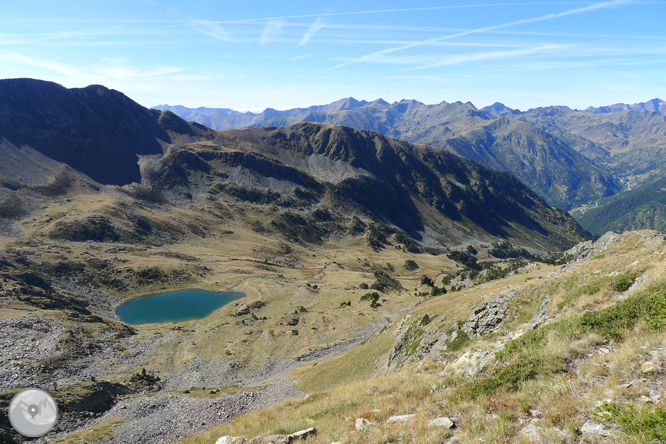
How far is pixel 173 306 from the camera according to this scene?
3991 inches

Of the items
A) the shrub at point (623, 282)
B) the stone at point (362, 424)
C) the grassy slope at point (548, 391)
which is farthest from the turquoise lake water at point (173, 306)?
the shrub at point (623, 282)

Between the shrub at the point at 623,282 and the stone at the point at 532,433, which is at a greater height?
the shrub at the point at 623,282

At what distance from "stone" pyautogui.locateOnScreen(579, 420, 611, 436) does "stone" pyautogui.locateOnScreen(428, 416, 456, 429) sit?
11.0 feet

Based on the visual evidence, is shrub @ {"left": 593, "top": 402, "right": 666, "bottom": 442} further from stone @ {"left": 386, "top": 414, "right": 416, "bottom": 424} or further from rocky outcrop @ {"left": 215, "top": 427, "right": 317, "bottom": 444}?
rocky outcrop @ {"left": 215, "top": 427, "right": 317, "bottom": 444}

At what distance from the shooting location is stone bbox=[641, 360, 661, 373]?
8366 millimetres

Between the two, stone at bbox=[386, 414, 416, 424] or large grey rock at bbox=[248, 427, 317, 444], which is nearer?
stone at bbox=[386, 414, 416, 424]

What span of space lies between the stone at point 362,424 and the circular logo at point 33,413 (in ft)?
118

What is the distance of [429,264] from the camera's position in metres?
188

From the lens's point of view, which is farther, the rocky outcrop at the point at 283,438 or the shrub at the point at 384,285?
the shrub at the point at 384,285

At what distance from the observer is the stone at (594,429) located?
6.94 meters

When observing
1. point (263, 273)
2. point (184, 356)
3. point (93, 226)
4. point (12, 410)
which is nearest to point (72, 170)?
point (93, 226)

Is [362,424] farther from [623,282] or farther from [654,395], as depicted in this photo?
[623,282]

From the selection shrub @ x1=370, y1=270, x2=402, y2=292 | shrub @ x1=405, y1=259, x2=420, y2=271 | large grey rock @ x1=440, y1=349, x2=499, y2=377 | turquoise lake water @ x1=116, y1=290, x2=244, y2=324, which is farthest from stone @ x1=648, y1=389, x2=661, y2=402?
shrub @ x1=405, y1=259, x2=420, y2=271

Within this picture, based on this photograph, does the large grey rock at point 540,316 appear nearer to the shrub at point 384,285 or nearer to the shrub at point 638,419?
the shrub at point 638,419
